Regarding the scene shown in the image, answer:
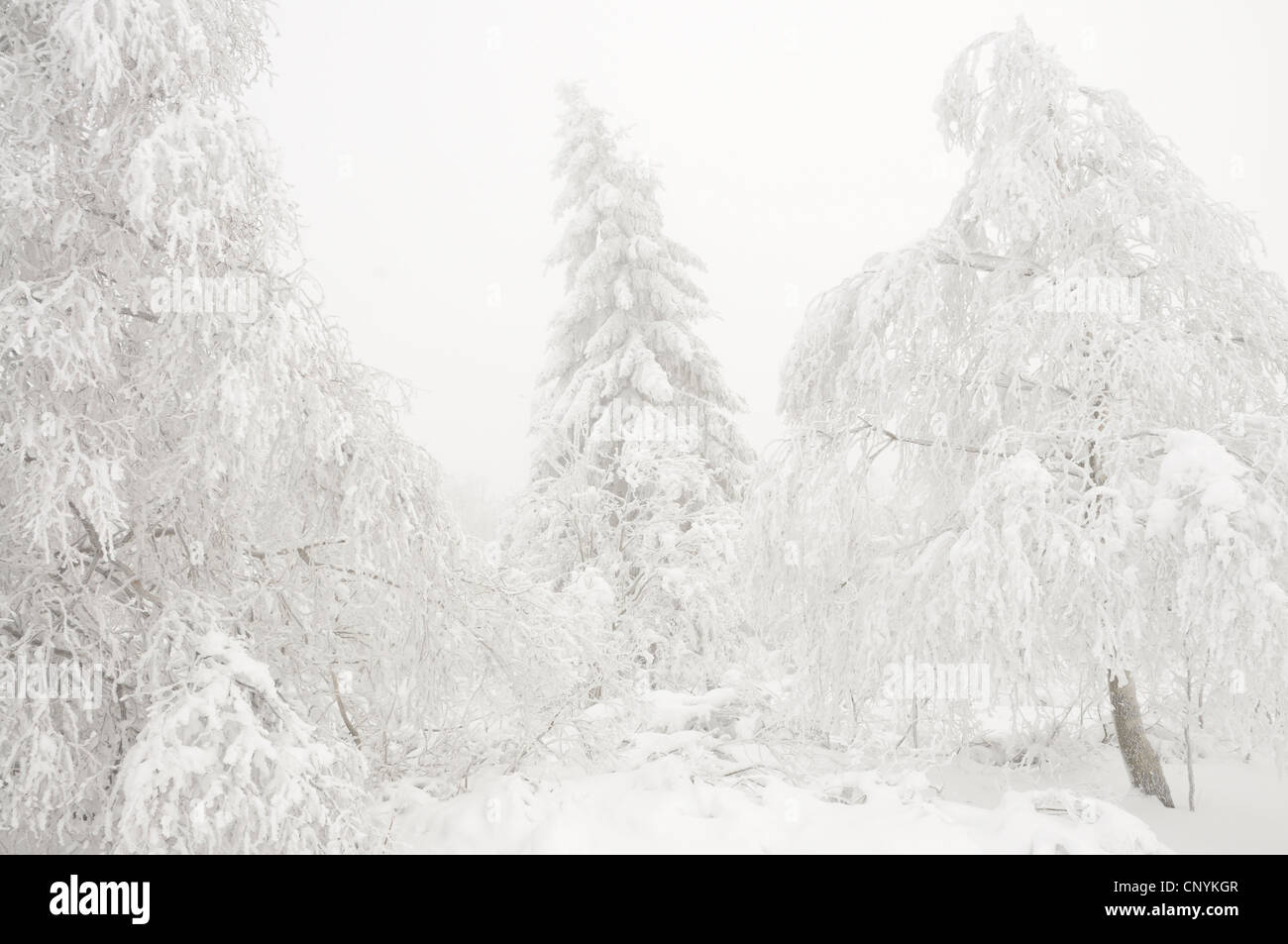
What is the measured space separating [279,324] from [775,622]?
5232mm

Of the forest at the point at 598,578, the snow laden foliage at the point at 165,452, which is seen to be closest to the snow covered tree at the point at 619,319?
the forest at the point at 598,578

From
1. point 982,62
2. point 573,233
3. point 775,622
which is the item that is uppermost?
point 573,233

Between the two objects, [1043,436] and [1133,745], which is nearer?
[1043,436]

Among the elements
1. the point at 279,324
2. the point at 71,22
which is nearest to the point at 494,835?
the point at 279,324

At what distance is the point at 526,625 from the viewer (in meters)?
5.99

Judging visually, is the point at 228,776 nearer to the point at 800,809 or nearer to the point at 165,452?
the point at 165,452

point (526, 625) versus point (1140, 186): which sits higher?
point (1140, 186)

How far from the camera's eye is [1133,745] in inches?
271

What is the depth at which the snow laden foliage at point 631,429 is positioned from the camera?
1109cm

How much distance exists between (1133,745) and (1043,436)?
301 cm

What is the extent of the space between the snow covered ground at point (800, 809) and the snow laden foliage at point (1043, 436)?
2.70ft

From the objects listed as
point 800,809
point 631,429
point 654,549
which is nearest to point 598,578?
point 654,549

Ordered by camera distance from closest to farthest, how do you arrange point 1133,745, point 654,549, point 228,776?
1. point 228,776
2. point 1133,745
3. point 654,549

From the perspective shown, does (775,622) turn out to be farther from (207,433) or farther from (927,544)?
(207,433)
